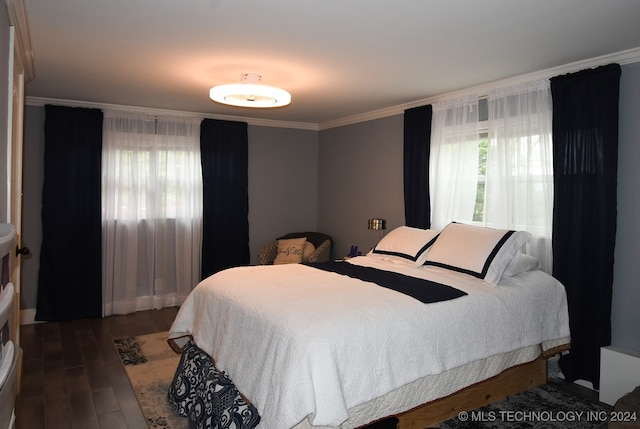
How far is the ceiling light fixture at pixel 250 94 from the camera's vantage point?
10.6 feet

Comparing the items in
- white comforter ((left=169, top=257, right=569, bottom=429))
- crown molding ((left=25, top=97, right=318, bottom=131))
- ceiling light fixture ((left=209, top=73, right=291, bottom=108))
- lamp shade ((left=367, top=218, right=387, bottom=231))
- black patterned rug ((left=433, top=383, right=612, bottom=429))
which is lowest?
black patterned rug ((left=433, top=383, right=612, bottom=429))

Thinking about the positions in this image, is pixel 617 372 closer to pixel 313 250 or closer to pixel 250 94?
pixel 250 94

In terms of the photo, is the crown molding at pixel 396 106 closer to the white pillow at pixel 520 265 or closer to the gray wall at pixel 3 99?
the white pillow at pixel 520 265

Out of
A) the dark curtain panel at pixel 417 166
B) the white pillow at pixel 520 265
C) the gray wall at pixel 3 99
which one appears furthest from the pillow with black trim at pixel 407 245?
the gray wall at pixel 3 99

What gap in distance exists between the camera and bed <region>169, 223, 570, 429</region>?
2107 mm

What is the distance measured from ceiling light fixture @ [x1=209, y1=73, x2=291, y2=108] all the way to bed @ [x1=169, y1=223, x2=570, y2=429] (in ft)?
4.40

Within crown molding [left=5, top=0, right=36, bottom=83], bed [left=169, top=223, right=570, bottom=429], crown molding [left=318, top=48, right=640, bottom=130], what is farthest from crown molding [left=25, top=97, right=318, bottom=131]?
bed [left=169, top=223, right=570, bottom=429]

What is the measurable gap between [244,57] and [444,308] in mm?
2158

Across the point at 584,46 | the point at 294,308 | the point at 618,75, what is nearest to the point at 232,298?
the point at 294,308

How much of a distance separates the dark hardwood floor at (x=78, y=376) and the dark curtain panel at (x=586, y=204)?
3.06 metres

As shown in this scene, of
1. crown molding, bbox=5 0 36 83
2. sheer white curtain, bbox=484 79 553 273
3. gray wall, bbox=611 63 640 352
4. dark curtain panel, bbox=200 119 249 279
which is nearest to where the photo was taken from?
crown molding, bbox=5 0 36 83

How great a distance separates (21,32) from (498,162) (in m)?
3.49

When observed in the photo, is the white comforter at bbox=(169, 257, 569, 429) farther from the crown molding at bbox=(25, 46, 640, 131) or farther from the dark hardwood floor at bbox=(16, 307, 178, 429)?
the crown molding at bbox=(25, 46, 640, 131)

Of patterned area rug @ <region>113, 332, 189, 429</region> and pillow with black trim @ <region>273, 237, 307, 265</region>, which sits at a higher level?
pillow with black trim @ <region>273, 237, 307, 265</region>
